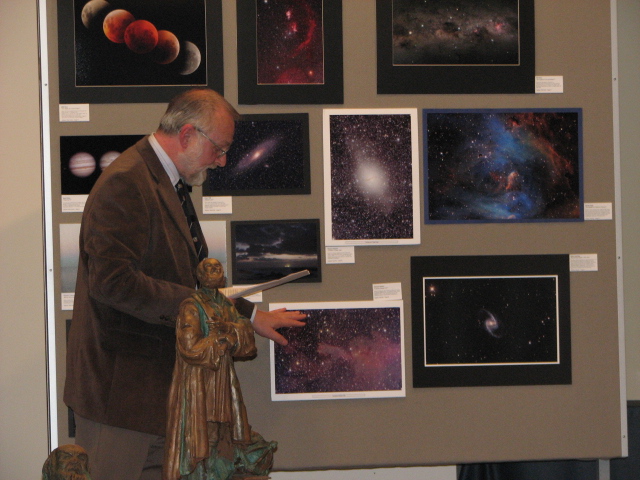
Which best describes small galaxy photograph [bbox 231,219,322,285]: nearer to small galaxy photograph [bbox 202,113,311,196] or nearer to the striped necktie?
small galaxy photograph [bbox 202,113,311,196]

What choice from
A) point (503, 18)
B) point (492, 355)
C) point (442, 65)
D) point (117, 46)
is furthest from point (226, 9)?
point (492, 355)

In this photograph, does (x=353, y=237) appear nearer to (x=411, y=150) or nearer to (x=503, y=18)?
(x=411, y=150)

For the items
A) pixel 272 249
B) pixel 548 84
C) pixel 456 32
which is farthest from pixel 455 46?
pixel 272 249

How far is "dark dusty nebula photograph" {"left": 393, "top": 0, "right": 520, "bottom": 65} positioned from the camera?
2.70 m

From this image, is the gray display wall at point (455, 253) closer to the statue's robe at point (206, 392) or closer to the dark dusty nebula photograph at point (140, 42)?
the dark dusty nebula photograph at point (140, 42)

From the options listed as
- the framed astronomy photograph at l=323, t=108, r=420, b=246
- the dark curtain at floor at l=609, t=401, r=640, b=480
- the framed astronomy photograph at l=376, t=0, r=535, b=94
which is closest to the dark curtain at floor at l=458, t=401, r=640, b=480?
the dark curtain at floor at l=609, t=401, r=640, b=480

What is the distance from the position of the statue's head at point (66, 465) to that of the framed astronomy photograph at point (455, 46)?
1.77 m

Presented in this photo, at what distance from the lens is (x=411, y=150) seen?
2.72 meters

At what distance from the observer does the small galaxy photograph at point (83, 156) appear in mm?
2611

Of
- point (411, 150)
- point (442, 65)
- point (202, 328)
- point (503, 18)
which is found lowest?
point (202, 328)

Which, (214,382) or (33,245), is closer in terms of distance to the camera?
(214,382)

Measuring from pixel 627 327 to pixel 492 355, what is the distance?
876 millimetres

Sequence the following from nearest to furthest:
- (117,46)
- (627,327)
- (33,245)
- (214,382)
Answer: (214,382)
(117,46)
(33,245)
(627,327)

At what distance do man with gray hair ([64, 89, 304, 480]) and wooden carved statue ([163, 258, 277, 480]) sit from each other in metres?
0.12
